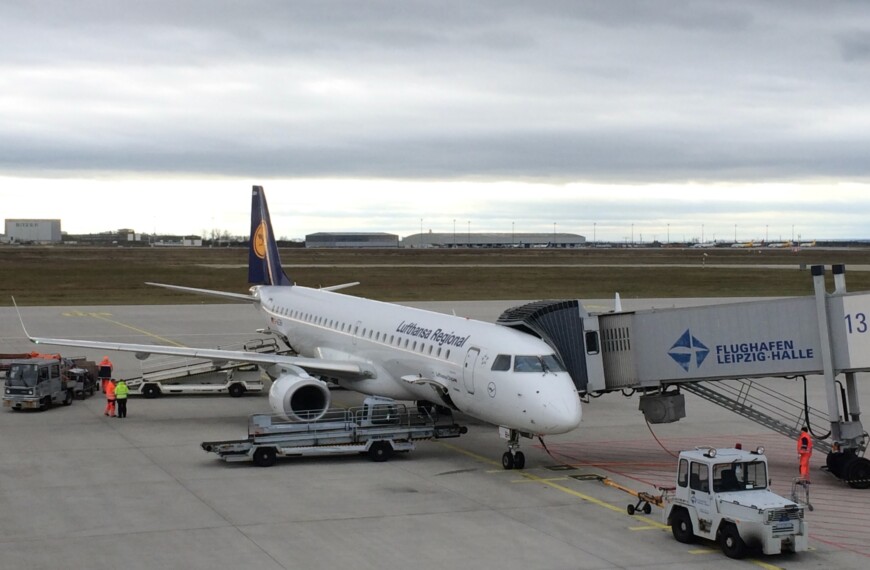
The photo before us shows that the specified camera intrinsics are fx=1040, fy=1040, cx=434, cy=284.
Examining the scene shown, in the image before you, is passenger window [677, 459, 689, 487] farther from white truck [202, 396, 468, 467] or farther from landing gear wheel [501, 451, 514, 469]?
white truck [202, 396, 468, 467]

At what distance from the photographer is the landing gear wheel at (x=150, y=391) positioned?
40750 millimetres

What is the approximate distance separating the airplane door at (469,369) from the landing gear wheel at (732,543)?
930 centimetres

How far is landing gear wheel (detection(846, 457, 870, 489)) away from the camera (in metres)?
25.0

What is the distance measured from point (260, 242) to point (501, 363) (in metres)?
25.5

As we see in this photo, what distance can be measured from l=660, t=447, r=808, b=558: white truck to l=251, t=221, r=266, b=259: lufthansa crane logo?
31378mm

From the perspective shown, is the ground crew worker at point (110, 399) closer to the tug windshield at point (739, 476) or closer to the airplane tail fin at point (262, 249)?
the airplane tail fin at point (262, 249)

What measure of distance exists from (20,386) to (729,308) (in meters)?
24.1

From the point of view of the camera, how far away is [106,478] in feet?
83.3

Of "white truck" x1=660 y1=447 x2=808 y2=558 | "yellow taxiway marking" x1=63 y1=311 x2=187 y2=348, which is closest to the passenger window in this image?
"white truck" x1=660 y1=447 x2=808 y2=558

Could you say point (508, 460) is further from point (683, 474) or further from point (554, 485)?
point (683, 474)

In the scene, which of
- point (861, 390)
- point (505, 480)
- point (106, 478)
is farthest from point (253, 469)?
point (861, 390)

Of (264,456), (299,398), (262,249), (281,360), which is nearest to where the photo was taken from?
(264,456)

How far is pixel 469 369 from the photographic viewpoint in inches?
1083

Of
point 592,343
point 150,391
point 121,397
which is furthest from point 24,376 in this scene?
point 592,343
